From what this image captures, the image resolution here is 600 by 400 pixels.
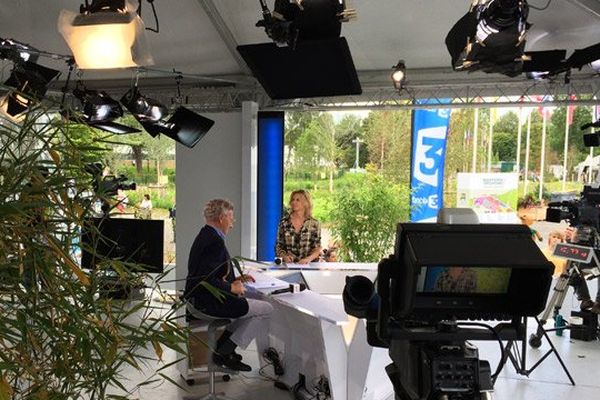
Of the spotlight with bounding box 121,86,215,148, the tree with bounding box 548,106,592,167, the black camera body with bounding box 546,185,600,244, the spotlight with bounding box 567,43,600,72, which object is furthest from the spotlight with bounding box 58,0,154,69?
the tree with bounding box 548,106,592,167

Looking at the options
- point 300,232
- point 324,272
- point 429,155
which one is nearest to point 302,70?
point 300,232

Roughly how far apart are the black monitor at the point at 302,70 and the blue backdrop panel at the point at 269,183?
1675 millimetres

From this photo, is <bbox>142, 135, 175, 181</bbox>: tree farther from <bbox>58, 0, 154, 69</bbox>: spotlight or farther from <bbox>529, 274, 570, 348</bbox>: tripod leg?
<bbox>529, 274, 570, 348</bbox>: tripod leg

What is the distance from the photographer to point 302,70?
4.80m

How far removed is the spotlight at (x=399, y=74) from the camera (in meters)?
5.60

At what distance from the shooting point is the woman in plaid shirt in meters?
4.82

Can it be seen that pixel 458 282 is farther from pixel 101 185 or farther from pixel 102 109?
pixel 102 109

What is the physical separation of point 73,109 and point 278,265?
141 inches

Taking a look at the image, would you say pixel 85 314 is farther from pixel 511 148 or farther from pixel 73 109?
pixel 511 148

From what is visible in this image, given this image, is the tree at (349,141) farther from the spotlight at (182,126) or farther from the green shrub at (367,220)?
the spotlight at (182,126)

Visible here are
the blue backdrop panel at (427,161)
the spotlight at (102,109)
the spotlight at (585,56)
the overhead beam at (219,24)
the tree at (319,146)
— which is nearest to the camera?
the spotlight at (585,56)

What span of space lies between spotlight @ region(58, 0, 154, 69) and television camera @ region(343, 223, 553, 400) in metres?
1.90

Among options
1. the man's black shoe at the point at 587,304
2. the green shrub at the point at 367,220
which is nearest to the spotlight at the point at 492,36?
the man's black shoe at the point at 587,304

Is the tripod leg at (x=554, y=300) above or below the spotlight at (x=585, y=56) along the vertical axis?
below
